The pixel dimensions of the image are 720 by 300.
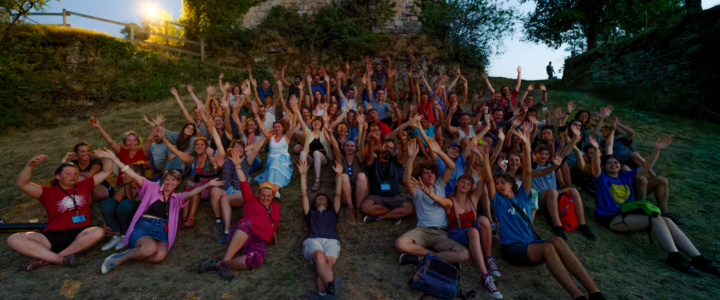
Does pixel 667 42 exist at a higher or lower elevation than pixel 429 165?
higher

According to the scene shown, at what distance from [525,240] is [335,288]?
2.40 metres

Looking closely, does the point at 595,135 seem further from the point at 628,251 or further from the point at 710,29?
the point at 710,29

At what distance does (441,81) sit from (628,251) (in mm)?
4959

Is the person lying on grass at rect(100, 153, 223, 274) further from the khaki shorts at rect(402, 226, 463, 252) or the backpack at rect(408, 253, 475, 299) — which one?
the backpack at rect(408, 253, 475, 299)

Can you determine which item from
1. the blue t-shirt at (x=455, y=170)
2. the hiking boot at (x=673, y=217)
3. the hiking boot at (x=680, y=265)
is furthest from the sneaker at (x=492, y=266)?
the hiking boot at (x=673, y=217)

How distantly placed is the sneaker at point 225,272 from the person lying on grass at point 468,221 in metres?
2.53

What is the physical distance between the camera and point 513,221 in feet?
12.8

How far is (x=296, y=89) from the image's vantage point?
8953 millimetres

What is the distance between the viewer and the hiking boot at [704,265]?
3.77 m

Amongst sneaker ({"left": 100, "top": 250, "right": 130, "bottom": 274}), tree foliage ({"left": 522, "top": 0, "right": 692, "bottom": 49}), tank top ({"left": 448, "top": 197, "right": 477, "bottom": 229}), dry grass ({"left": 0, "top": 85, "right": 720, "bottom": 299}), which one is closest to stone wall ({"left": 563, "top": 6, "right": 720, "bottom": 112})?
tree foliage ({"left": 522, "top": 0, "right": 692, "bottom": 49})

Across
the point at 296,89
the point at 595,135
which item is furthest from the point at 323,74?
the point at 595,135

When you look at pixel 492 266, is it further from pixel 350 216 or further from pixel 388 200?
pixel 350 216

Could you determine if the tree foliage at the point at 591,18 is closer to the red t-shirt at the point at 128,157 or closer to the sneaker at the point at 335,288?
the sneaker at the point at 335,288

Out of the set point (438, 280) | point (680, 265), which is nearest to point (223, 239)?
point (438, 280)
